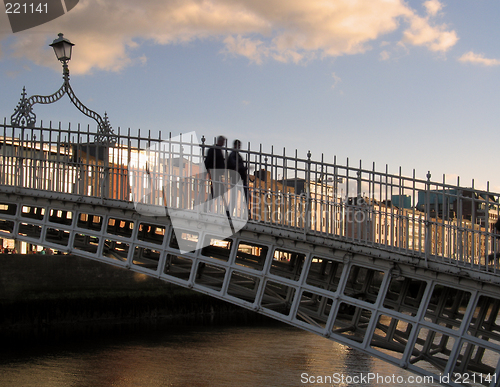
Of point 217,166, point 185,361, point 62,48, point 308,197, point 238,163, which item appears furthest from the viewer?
point 185,361

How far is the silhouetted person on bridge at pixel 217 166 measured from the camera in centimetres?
930

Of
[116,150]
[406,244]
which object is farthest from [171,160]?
[406,244]

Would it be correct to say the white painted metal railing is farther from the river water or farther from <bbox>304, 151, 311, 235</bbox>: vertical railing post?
the river water

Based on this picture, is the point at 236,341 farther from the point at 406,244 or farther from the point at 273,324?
the point at 406,244

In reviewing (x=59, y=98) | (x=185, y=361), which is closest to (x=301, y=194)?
(x=59, y=98)

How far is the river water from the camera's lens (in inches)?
648

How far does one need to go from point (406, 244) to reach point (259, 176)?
2.65 meters

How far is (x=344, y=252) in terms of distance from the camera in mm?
8469

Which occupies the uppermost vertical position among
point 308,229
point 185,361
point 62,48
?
point 62,48

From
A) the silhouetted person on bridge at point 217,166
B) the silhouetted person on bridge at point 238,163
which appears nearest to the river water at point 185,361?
the silhouetted person on bridge at point 217,166

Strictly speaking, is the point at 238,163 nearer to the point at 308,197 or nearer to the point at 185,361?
the point at 308,197

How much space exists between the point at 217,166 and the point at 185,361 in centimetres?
1169

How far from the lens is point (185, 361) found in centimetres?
1908

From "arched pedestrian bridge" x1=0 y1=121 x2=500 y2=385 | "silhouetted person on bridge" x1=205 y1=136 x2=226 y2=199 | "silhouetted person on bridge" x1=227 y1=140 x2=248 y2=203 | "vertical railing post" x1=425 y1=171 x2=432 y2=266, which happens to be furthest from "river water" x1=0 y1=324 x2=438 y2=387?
"vertical railing post" x1=425 y1=171 x2=432 y2=266
